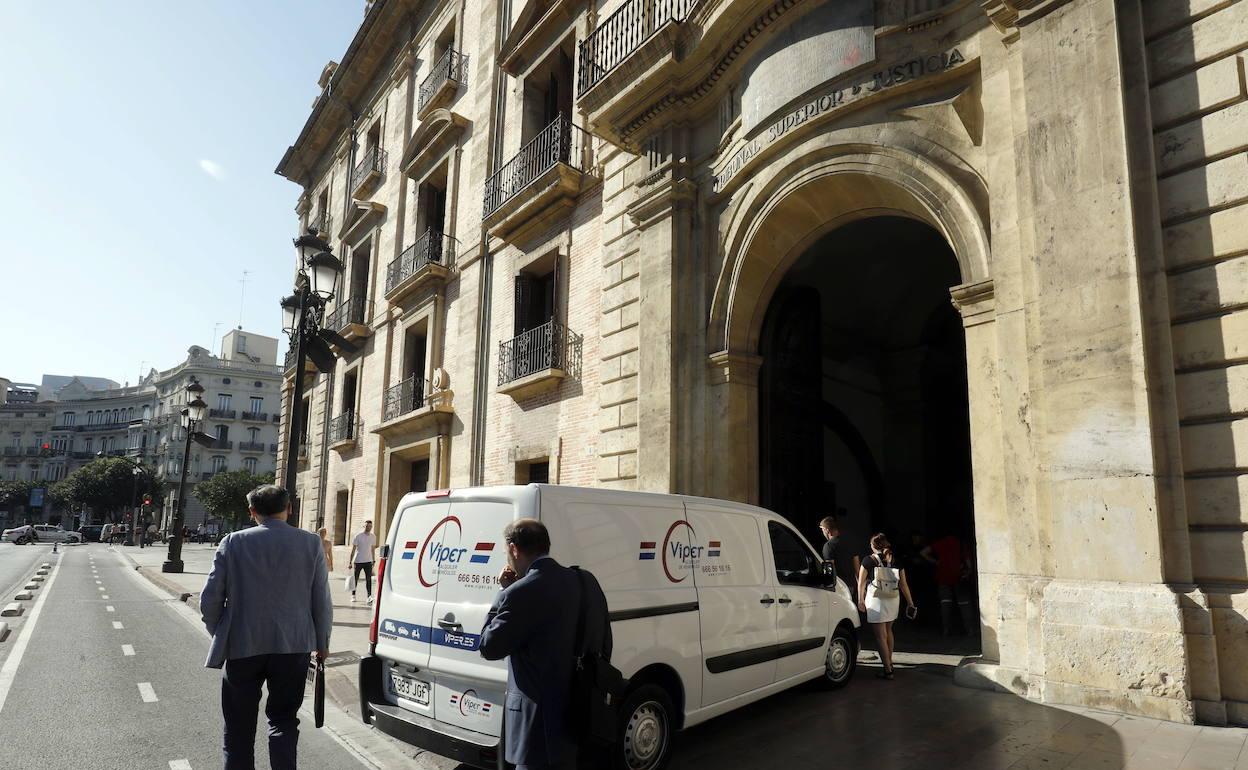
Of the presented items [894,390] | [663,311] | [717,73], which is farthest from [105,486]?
[717,73]

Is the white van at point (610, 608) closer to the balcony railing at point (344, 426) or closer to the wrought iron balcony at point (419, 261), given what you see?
the wrought iron balcony at point (419, 261)

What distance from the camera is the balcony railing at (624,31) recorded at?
10375 millimetres

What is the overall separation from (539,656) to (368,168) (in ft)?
73.7

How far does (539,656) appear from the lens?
3.16 meters

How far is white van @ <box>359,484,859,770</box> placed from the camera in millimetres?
4355

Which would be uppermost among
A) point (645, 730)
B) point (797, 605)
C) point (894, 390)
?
point (894, 390)

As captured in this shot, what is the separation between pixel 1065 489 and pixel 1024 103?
3262 millimetres

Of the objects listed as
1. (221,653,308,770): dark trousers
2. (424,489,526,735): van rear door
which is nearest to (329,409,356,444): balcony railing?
(424,489,526,735): van rear door

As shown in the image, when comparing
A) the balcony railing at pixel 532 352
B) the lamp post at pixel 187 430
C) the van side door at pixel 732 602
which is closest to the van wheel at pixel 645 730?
the van side door at pixel 732 602

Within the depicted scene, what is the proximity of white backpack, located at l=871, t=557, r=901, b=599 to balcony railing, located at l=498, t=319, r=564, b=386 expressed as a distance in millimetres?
6880

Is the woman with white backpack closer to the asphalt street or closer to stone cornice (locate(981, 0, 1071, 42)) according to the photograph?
the asphalt street

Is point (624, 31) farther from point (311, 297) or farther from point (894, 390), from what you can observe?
point (894, 390)

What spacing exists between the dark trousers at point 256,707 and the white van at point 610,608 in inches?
28.9

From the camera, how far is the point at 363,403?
21219 millimetres
